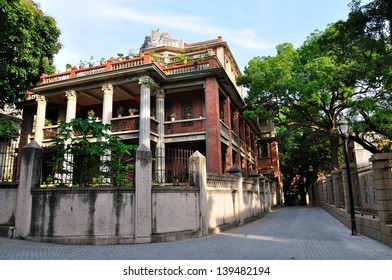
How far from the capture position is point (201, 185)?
947 centimetres

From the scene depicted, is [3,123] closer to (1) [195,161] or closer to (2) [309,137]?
(1) [195,161]

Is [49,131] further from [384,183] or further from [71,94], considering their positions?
[384,183]

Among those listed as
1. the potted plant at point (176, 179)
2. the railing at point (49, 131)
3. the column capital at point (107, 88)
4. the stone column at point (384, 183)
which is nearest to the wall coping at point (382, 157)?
the stone column at point (384, 183)

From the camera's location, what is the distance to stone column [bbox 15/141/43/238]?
317 inches

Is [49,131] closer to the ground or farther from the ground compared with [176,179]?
farther from the ground

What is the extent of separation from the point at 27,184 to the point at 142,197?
3.33 metres

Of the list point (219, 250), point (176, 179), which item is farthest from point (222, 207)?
point (219, 250)

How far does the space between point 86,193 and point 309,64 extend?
16.3 meters

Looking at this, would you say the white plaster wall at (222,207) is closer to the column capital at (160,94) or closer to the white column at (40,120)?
the column capital at (160,94)

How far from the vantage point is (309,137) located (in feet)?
102

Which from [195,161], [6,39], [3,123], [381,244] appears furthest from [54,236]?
[6,39]

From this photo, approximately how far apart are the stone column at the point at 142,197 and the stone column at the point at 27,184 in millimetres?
2974

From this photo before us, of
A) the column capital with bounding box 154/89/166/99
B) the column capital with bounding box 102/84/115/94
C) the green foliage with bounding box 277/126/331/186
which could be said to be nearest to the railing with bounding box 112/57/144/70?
the column capital with bounding box 102/84/115/94

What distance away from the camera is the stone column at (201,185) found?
936 cm
